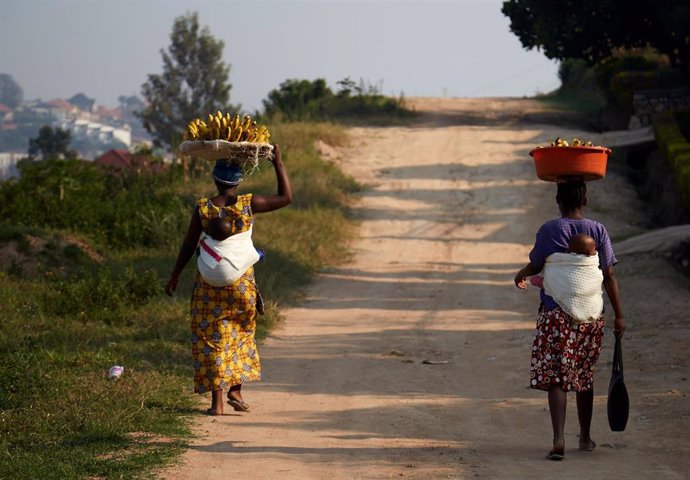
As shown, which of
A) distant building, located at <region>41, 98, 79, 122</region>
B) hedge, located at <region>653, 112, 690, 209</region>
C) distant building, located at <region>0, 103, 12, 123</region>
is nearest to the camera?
hedge, located at <region>653, 112, 690, 209</region>

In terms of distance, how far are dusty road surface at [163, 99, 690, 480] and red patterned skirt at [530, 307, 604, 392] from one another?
0.47m

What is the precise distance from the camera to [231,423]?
316 inches

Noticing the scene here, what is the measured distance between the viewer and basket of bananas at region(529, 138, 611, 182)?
7.13m

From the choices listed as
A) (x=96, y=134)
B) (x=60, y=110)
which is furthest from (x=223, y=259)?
(x=60, y=110)

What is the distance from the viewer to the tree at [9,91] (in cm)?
18162

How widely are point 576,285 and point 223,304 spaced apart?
8.35 feet

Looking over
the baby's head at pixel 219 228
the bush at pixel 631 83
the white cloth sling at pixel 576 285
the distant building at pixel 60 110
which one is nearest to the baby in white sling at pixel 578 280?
the white cloth sling at pixel 576 285

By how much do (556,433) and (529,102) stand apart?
30.0 m

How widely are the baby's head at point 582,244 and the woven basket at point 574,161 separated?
0.40 meters

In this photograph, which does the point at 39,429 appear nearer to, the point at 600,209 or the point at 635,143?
the point at 600,209

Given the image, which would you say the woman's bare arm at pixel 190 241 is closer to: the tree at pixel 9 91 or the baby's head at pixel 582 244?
the baby's head at pixel 582 244

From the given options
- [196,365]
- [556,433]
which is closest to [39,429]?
[196,365]

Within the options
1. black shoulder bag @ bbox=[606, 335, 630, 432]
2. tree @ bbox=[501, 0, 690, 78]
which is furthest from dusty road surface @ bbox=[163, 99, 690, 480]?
tree @ bbox=[501, 0, 690, 78]

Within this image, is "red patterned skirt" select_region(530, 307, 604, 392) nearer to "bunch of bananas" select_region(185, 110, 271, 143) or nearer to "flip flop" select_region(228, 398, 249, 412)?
"flip flop" select_region(228, 398, 249, 412)
